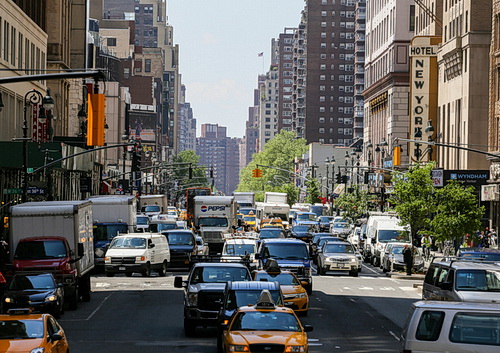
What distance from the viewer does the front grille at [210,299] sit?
93.9 ft

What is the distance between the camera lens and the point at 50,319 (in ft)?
68.3

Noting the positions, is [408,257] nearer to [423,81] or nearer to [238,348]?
[238,348]

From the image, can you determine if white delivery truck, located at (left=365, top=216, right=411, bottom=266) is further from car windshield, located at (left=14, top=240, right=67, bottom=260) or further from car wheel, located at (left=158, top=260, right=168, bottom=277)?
car windshield, located at (left=14, top=240, right=67, bottom=260)

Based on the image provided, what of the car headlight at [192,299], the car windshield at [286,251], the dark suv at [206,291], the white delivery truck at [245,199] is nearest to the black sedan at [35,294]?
the dark suv at [206,291]

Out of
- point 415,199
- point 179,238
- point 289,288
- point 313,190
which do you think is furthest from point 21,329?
point 313,190

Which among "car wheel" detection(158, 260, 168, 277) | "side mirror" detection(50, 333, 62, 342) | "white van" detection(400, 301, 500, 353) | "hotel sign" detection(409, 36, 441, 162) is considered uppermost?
"hotel sign" detection(409, 36, 441, 162)

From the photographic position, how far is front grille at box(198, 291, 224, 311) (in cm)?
2861

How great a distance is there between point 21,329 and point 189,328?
928 cm

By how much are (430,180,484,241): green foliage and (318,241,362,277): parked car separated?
408 centimetres

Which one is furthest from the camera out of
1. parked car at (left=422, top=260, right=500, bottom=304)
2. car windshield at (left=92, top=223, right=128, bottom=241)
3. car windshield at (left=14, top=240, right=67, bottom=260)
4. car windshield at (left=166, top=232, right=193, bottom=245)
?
car windshield at (left=166, top=232, right=193, bottom=245)

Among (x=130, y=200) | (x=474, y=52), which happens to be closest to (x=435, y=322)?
(x=130, y=200)

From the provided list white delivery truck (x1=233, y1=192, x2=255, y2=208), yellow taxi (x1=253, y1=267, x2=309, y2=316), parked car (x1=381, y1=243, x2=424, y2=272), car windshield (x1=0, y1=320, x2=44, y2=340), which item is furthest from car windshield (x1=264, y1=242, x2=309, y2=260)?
white delivery truck (x1=233, y1=192, x2=255, y2=208)

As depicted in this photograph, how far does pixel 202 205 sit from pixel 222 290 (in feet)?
149

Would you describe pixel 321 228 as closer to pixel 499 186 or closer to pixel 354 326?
pixel 499 186
